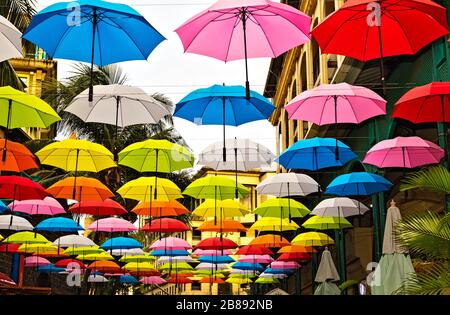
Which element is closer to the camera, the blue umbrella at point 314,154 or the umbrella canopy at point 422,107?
the umbrella canopy at point 422,107

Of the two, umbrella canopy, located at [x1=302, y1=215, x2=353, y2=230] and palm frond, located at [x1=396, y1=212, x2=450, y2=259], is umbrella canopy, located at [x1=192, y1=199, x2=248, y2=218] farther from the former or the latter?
palm frond, located at [x1=396, y1=212, x2=450, y2=259]

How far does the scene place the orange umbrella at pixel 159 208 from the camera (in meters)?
17.2

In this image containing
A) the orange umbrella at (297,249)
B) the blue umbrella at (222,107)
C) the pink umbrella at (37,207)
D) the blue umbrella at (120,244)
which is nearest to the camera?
the blue umbrella at (222,107)

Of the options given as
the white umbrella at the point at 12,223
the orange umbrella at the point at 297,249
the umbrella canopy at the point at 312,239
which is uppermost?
the white umbrella at the point at 12,223

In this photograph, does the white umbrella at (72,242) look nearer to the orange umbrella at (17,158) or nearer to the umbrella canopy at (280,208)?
the umbrella canopy at (280,208)

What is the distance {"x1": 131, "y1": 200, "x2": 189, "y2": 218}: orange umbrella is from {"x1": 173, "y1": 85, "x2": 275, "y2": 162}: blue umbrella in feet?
15.2

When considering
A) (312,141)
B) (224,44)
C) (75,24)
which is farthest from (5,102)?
(312,141)

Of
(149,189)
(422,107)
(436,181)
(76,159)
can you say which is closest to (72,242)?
(149,189)

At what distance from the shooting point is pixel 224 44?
419 inches

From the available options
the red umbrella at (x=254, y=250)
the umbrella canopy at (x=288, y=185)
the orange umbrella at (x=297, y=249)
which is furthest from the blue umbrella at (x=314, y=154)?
the red umbrella at (x=254, y=250)

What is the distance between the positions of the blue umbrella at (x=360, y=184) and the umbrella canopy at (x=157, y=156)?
3.41m

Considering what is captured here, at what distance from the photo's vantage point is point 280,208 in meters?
17.5
